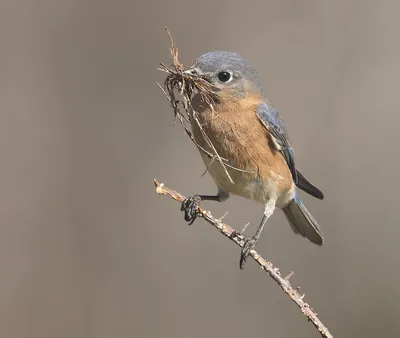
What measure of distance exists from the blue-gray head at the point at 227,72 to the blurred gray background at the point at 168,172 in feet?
6.79

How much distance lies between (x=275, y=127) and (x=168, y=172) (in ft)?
6.92

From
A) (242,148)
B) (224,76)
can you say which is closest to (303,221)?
(242,148)

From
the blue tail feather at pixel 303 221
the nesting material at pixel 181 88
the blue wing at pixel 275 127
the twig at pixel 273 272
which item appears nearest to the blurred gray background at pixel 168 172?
the blue tail feather at pixel 303 221

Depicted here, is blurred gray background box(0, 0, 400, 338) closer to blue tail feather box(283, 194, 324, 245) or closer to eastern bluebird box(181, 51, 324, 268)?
blue tail feather box(283, 194, 324, 245)

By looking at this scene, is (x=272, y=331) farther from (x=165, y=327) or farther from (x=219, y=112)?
(x=219, y=112)

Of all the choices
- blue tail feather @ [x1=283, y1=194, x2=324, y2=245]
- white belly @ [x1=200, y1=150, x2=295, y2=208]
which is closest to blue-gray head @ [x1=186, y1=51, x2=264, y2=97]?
white belly @ [x1=200, y1=150, x2=295, y2=208]

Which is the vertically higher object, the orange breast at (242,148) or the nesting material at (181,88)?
the orange breast at (242,148)

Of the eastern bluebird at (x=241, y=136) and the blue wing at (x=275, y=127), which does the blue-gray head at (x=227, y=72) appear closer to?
the eastern bluebird at (x=241, y=136)

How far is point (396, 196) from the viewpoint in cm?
605

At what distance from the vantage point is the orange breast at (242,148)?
3572 mm

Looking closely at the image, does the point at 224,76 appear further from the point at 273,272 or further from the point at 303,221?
the point at 273,272

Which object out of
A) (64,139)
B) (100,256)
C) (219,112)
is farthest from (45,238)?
(219,112)

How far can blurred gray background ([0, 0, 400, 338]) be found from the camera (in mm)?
5426

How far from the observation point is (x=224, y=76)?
3.64 meters
